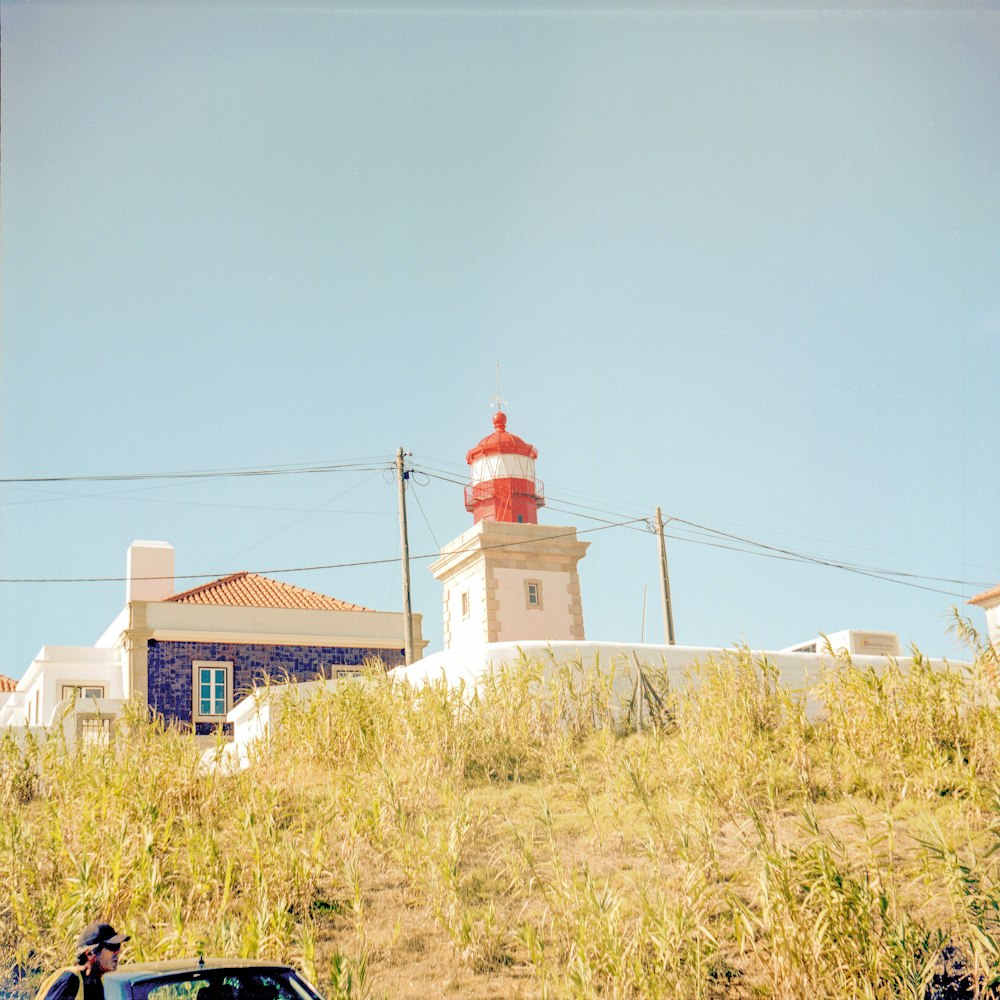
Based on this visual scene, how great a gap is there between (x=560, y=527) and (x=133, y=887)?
25103 mm

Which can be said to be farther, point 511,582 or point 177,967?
point 511,582

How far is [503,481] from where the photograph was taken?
36.6 metres

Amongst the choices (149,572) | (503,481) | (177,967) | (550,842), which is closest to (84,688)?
(149,572)

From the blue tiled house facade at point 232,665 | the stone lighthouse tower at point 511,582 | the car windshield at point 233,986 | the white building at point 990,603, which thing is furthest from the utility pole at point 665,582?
the car windshield at point 233,986

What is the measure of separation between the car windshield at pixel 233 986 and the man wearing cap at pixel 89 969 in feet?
0.94

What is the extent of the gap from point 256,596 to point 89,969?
25.2 meters

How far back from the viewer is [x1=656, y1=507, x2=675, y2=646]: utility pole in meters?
27.4

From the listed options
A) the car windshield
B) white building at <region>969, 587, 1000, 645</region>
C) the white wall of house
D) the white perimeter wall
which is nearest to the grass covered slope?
the white perimeter wall

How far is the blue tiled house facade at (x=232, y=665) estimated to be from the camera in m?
27.2

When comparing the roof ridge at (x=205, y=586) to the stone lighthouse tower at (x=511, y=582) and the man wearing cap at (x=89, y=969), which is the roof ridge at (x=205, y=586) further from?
the man wearing cap at (x=89, y=969)

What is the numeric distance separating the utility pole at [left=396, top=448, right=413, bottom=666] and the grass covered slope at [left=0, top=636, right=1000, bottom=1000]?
1074cm

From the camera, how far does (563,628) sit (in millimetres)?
32375

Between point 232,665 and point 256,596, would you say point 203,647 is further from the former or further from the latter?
point 256,596

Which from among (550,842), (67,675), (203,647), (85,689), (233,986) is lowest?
(233,986)
